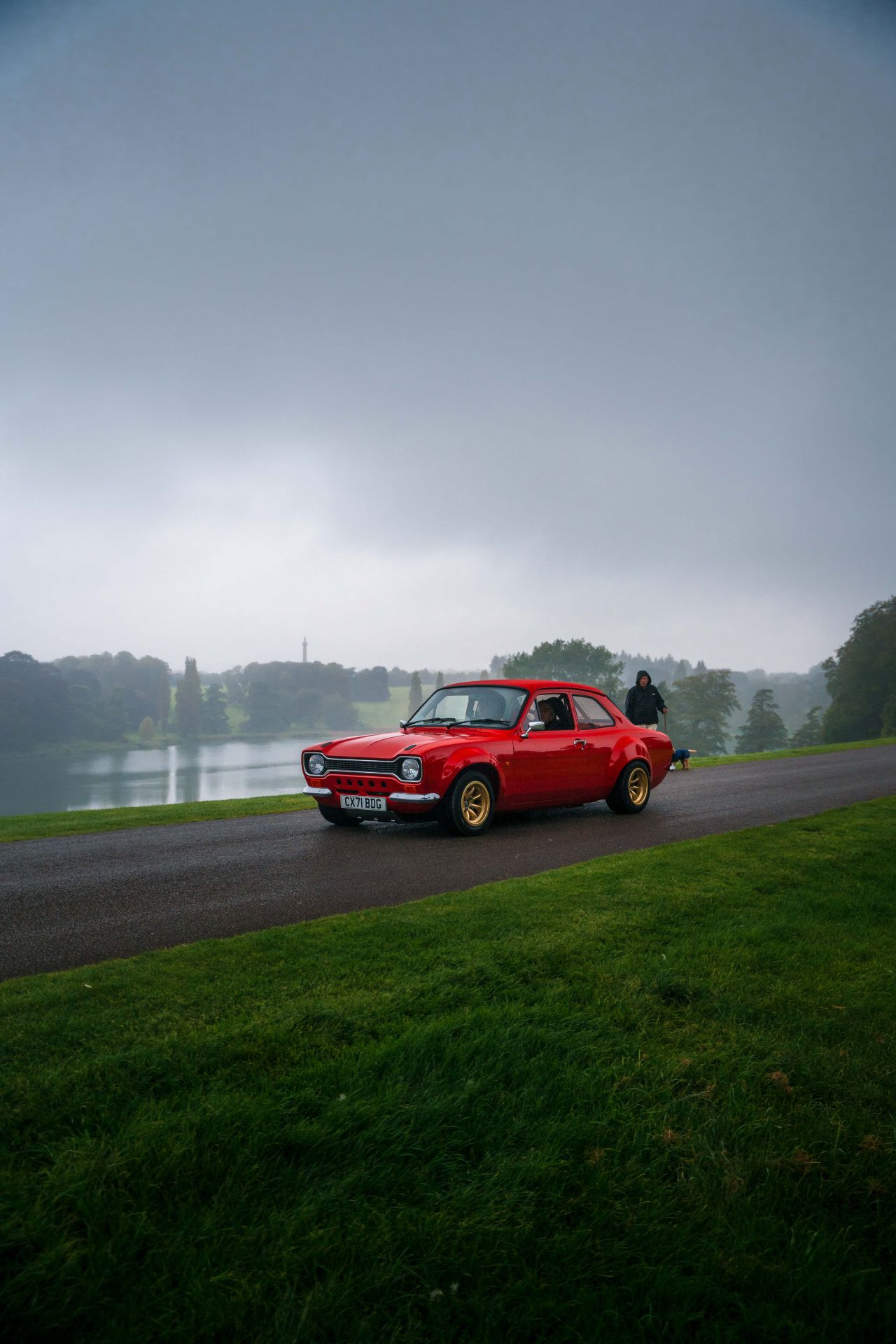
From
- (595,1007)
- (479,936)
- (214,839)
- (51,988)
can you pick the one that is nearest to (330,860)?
(214,839)

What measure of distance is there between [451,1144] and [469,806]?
6.39 m

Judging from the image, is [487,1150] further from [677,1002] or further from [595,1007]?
[677,1002]

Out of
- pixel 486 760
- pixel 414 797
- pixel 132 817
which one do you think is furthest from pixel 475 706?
pixel 132 817

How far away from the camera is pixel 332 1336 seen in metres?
1.76

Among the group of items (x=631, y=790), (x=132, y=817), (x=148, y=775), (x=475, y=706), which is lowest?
(x=148, y=775)

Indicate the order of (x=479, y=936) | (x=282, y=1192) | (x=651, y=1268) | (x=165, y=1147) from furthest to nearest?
(x=479, y=936), (x=165, y=1147), (x=282, y=1192), (x=651, y=1268)

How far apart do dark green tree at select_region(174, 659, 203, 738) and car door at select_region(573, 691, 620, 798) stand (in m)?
172

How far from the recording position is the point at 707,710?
349 ft

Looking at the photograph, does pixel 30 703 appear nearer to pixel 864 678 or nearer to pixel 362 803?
pixel 864 678

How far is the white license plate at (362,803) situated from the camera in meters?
8.65

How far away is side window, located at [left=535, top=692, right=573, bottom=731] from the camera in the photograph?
9836 mm

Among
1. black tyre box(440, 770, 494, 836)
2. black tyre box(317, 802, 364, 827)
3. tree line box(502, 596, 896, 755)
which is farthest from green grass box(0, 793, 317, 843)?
tree line box(502, 596, 896, 755)

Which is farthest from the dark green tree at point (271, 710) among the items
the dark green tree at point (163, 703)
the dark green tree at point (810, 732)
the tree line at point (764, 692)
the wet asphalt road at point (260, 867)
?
the wet asphalt road at point (260, 867)

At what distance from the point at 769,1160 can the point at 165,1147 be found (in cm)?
180
